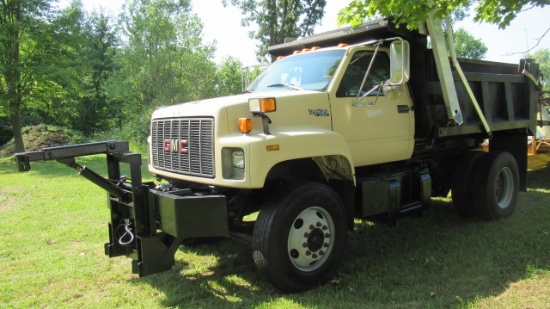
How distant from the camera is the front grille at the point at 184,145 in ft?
13.3

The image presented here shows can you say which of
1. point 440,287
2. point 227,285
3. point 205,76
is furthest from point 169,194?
point 205,76

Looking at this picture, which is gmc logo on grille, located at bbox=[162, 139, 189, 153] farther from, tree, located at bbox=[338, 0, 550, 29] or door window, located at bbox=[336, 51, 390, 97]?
tree, located at bbox=[338, 0, 550, 29]

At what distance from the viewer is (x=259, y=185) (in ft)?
12.3

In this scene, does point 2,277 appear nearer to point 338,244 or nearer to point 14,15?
point 338,244

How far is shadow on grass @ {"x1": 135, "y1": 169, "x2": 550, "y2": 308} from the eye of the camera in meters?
3.96

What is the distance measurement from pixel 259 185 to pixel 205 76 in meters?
24.7

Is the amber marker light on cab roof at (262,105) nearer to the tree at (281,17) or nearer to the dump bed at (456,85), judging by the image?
the dump bed at (456,85)

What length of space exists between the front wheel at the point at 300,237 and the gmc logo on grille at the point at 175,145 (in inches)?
41.2

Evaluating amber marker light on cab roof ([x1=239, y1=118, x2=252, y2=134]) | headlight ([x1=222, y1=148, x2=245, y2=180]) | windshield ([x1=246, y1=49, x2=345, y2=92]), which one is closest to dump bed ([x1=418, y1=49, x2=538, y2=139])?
windshield ([x1=246, y1=49, x2=345, y2=92])

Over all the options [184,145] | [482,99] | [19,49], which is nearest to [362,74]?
[184,145]

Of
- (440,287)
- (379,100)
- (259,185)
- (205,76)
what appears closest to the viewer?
(259,185)

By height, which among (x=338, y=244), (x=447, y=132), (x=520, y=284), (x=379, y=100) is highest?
(x=379, y=100)

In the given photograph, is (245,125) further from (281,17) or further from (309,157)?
(281,17)

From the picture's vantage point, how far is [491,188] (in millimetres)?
6406
